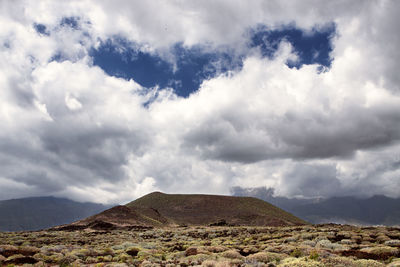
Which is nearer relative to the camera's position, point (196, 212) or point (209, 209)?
point (196, 212)

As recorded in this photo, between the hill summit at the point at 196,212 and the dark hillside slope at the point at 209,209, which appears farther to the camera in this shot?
the dark hillside slope at the point at 209,209

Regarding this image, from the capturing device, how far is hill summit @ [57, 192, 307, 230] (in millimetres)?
98125

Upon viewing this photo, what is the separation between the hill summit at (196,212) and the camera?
98125 millimetres

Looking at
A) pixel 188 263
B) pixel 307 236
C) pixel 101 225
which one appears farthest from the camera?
pixel 101 225

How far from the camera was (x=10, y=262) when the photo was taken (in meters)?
16.8

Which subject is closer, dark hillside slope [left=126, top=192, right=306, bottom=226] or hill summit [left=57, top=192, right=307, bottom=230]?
hill summit [left=57, top=192, right=307, bottom=230]

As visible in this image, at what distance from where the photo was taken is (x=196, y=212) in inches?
5364

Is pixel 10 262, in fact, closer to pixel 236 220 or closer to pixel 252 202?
pixel 236 220

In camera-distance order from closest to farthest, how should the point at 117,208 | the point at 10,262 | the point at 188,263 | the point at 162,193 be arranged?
1. the point at 188,263
2. the point at 10,262
3. the point at 117,208
4. the point at 162,193

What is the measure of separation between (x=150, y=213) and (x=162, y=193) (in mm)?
60298

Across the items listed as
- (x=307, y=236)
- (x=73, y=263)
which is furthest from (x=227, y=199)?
(x=73, y=263)

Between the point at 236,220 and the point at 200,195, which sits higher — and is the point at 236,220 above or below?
below

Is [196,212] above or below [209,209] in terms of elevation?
below

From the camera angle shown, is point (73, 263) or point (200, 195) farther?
point (200, 195)
